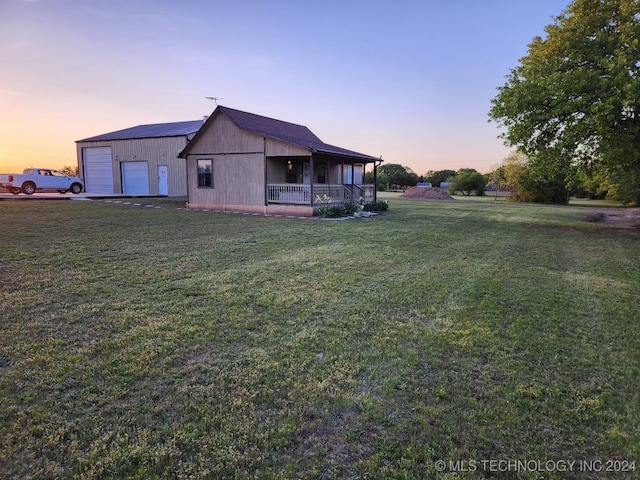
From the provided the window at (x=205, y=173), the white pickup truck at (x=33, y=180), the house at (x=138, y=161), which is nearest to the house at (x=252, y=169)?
the window at (x=205, y=173)

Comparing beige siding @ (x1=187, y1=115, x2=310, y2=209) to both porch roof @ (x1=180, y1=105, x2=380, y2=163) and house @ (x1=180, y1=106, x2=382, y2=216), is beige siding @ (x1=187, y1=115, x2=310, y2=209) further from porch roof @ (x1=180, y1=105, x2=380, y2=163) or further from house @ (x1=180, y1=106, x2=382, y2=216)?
porch roof @ (x1=180, y1=105, x2=380, y2=163)

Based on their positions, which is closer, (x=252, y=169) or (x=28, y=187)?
(x=252, y=169)

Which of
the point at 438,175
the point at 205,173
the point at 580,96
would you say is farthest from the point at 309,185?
the point at 438,175

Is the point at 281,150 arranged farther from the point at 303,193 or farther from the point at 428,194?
the point at 428,194

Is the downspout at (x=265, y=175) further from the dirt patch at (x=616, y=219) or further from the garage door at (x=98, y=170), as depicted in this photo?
the garage door at (x=98, y=170)


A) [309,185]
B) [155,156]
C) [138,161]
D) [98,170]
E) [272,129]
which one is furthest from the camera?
[98,170]

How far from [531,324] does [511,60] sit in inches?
716

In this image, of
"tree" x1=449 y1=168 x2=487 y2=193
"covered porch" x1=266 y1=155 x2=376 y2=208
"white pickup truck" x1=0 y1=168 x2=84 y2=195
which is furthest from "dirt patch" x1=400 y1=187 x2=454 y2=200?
"white pickup truck" x1=0 y1=168 x2=84 y2=195

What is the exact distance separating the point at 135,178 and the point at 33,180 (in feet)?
20.1

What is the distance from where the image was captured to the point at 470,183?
52.4 meters

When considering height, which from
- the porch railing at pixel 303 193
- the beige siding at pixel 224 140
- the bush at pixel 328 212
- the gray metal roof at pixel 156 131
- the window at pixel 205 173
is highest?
the gray metal roof at pixel 156 131

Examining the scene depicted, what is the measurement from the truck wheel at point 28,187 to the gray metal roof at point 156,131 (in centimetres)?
632

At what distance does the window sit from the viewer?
1862 centimetres

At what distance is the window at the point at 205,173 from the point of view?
1862cm
